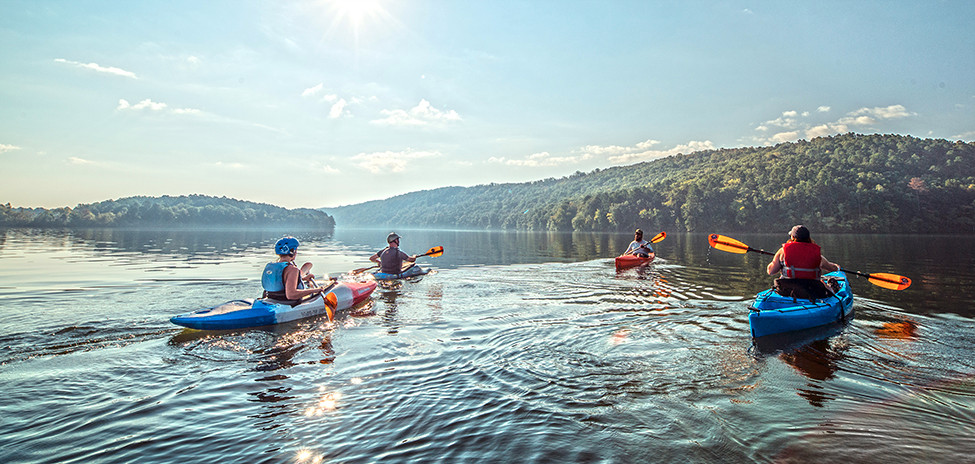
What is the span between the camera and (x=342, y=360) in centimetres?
748

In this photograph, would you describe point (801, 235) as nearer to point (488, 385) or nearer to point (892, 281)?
point (892, 281)

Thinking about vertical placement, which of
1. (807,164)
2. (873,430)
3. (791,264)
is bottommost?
(873,430)

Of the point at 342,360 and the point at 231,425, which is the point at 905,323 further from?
the point at 231,425

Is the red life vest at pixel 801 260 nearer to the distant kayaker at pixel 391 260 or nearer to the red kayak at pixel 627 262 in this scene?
the red kayak at pixel 627 262

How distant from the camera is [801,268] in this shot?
9422 millimetres

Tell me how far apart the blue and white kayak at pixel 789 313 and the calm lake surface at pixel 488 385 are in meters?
0.33

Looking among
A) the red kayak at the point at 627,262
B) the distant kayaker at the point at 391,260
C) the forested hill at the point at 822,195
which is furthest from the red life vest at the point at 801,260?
the forested hill at the point at 822,195

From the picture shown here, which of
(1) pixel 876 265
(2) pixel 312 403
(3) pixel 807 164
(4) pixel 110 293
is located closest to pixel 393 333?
(2) pixel 312 403

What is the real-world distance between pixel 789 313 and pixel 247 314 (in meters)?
11.0

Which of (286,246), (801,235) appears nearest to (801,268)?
(801,235)

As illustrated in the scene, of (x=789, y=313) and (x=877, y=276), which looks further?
→ (x=877, y=276)

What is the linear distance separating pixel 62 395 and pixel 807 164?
120469mm

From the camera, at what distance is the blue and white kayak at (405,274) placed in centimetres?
1730

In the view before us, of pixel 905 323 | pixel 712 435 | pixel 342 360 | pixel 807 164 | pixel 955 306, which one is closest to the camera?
pixel 712 435
